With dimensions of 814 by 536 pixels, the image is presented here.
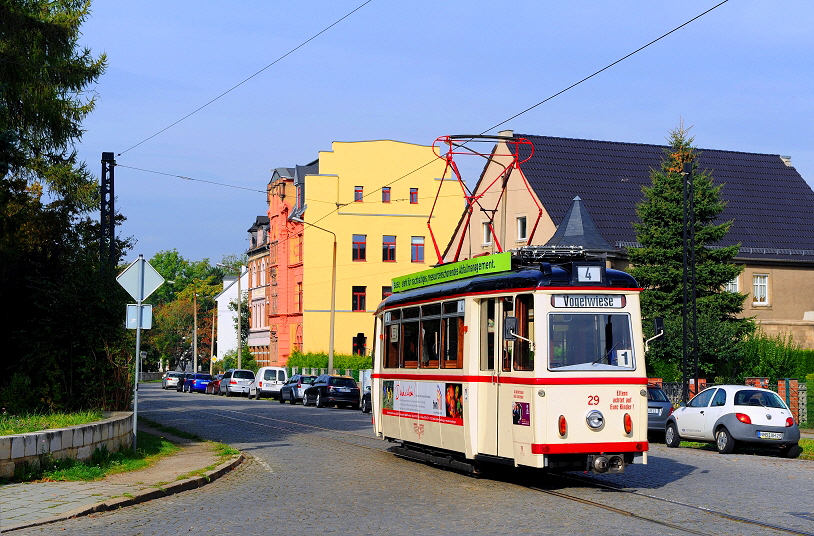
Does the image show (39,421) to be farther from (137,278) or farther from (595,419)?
(595,419)

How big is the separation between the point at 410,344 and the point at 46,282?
7430mm

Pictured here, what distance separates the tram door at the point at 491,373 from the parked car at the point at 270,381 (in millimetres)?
39016

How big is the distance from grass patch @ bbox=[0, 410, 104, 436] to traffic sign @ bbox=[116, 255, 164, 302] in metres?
2.12

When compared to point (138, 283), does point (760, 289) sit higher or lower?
higher

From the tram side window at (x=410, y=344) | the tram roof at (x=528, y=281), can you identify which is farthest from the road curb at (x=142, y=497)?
the tram roof at (x=528, y=281)

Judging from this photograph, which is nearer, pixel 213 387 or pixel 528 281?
pixel 528 281

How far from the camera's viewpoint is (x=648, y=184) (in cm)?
4966

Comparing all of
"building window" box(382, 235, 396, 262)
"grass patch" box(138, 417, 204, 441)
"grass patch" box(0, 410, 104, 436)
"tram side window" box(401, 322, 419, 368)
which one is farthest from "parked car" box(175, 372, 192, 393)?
"tram side window" box(401, 322, 419, 368)

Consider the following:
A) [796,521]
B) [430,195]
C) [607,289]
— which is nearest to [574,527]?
[796,521]

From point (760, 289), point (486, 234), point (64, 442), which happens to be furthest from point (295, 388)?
point (64, 442)

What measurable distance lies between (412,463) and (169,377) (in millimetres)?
64544

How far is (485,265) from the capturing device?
14875 millimetres

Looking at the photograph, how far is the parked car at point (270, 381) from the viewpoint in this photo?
5311 cm

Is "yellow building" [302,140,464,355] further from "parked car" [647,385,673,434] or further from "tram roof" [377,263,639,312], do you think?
"tram roof" [377,263,639,312]
